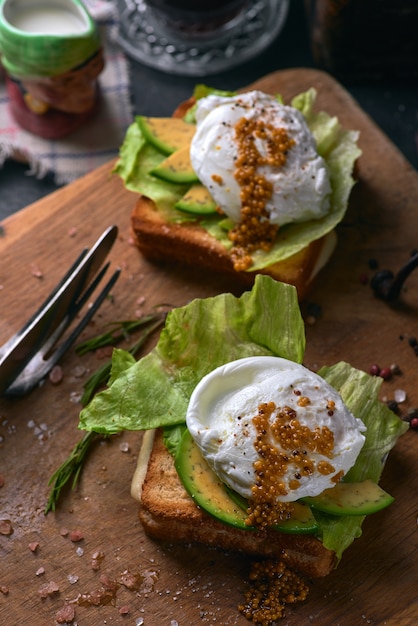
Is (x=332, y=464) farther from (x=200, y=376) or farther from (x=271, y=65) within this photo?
(x=271, y=65)

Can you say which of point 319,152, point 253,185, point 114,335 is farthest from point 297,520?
point 319,152

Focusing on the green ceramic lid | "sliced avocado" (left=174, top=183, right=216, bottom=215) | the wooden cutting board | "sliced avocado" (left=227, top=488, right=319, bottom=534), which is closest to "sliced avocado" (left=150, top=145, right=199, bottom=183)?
"sliced avocado" (left=174, top=183, right=216, bottom=215)

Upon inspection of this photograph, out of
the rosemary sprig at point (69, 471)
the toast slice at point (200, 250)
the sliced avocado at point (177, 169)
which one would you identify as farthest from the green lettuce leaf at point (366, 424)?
the sliced avocado at point (177, 169)

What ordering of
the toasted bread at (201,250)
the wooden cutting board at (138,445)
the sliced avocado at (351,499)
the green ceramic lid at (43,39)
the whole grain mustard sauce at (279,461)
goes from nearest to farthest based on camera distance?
the whole grain mustard sauce at (279,461) → the sliced avocado at (351,499) → the wooden cutting board at (138,445) → the toasted bread at (201,250) → the green ceramic lid at (43,39)

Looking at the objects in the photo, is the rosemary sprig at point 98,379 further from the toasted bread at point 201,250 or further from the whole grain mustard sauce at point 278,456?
the whole grain mustard sauce at point 278,456

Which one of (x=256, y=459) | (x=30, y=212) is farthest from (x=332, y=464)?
(x=30, y=212)

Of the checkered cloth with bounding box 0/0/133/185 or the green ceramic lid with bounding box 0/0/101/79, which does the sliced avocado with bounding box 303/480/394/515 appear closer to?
the checkered cloth with bounding box 0/0/133/185
